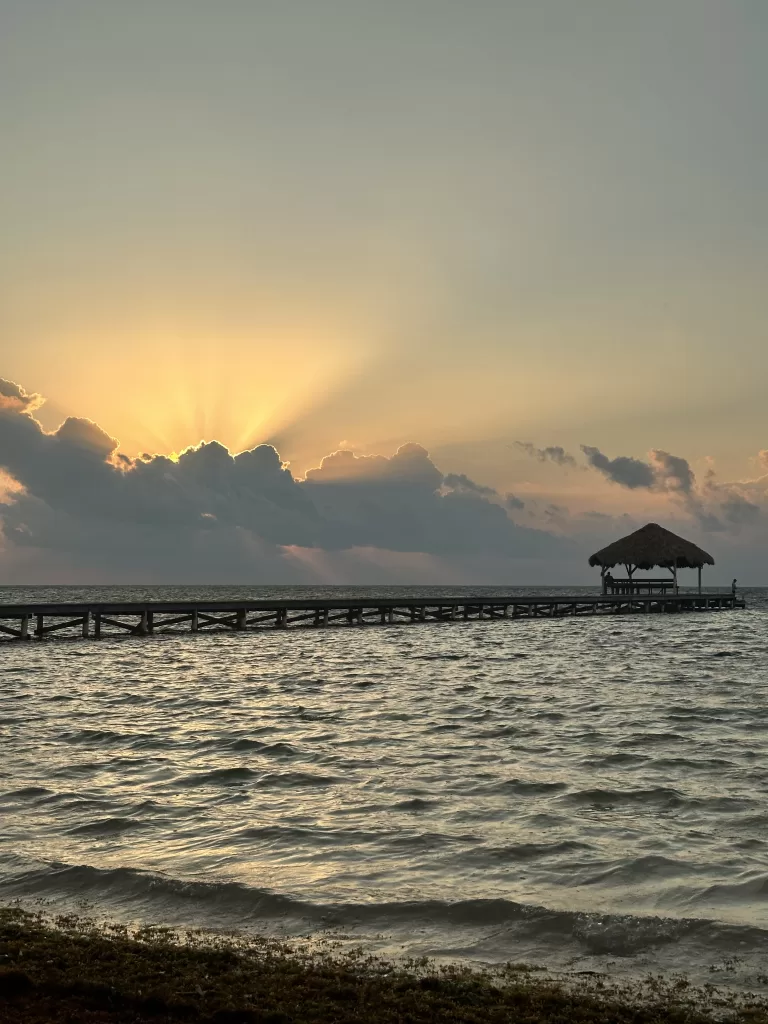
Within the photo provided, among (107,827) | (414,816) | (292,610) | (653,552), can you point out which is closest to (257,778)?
(107,827)

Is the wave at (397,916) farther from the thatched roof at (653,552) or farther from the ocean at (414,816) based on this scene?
the thatched roof at (653,552)

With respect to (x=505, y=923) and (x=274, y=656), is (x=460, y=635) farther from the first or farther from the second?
(x=505, y=923)

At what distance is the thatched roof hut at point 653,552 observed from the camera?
63688 millimetres

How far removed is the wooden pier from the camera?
39406mm

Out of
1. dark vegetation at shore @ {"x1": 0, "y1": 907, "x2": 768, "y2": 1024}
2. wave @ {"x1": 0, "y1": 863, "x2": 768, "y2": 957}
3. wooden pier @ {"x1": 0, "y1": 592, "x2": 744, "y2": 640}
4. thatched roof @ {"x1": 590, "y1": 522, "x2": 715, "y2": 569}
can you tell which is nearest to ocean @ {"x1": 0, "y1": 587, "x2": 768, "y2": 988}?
wave @ {"x1": 0, "y1": 863, "x2": 768, "y2": 957}

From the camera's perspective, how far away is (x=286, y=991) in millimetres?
4980

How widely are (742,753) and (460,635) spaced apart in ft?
98.5

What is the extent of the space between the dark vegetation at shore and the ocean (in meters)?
0.40

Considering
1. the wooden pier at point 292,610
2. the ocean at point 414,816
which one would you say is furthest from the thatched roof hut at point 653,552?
the ocean at point 414,816

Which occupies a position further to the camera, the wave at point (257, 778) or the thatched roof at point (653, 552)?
the thatched roof at point (653, 552)

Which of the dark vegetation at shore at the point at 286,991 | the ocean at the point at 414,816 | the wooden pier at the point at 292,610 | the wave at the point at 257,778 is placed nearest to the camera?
the dark vegetation at shore at the point at 286,991

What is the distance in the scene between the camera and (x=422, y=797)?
10016 millimetres

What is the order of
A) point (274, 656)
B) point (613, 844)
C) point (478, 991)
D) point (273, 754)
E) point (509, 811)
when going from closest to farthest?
point (478, 991) → point (613, 844) → point (509, 811) → point (273, 754) → point (274, 656)

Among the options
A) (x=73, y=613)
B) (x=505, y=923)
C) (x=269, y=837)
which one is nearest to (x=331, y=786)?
(x=269, y=837)
